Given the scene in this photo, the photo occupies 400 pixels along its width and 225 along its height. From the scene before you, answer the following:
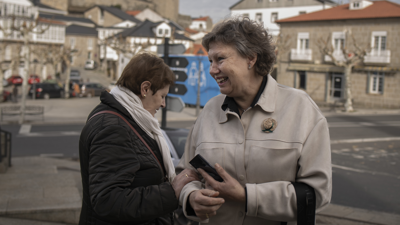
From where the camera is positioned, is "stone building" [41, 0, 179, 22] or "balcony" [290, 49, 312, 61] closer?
"balcony" [290, 49, 312, 61]

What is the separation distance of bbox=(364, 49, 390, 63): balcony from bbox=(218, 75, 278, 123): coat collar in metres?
34.2

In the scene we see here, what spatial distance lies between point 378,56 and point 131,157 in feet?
116

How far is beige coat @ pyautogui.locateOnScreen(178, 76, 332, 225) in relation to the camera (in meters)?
2.11

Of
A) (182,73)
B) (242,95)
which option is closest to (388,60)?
(182,73)

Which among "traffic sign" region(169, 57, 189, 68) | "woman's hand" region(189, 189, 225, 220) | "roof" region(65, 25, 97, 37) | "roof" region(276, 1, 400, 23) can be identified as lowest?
"woman's hand" region(189, 189, 225, 220)

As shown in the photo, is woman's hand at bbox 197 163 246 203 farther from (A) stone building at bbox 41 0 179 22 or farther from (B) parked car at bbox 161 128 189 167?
(A) stone building at bbox 41 0 179 22

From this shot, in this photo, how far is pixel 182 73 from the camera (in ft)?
28.7

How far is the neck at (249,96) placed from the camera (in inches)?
94.0

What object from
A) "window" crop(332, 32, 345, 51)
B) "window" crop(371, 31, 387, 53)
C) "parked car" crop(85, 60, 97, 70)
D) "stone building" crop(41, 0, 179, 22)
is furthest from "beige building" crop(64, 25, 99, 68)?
"window" crop(371, 31, 387, 53)

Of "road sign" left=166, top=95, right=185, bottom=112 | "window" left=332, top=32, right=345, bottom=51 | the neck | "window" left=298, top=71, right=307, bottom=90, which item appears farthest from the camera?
"window" left=298, top=71, right=307, bottom=90

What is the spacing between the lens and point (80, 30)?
7706 cm

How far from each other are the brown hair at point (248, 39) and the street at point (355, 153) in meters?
5.68

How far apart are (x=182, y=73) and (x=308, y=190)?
6829mm

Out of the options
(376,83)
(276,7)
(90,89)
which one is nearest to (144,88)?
(376,83)
